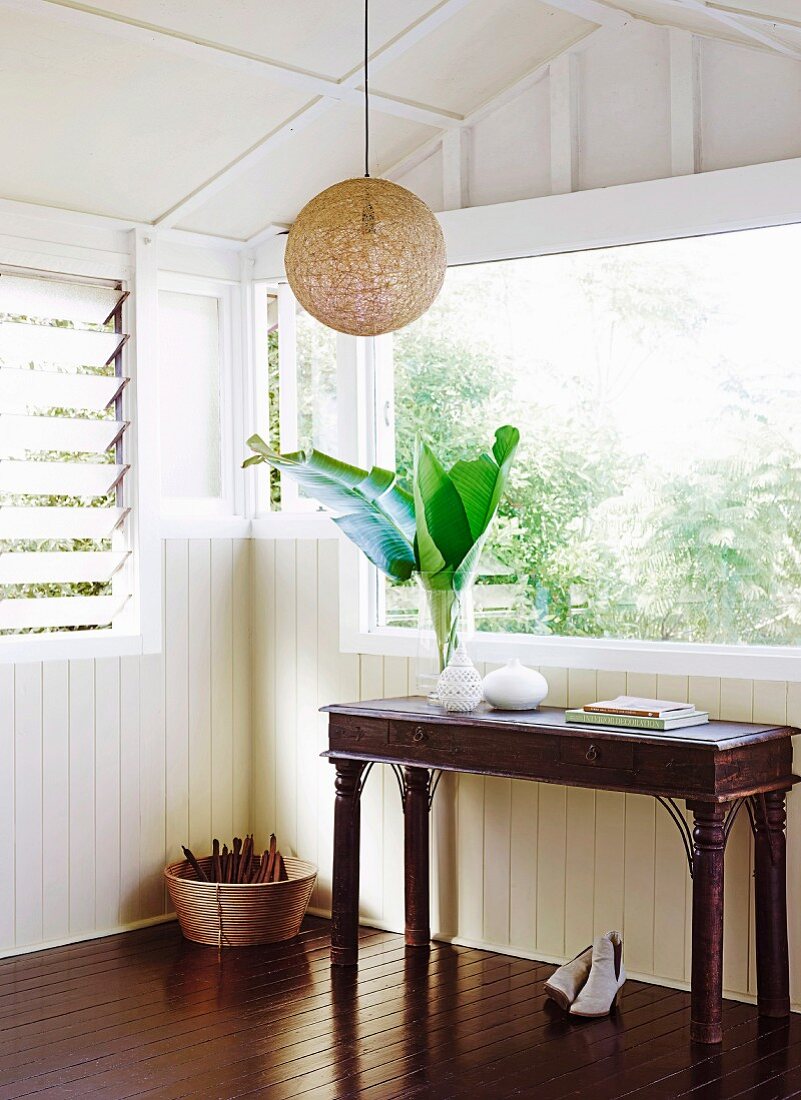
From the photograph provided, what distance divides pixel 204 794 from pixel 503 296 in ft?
7.53

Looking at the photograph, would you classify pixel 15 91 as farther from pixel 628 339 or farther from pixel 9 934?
pixel 9 934

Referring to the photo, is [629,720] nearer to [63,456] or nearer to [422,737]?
[422,737]

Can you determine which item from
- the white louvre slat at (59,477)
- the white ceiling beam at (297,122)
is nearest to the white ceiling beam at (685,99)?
the white ceiling beam at (297,122)

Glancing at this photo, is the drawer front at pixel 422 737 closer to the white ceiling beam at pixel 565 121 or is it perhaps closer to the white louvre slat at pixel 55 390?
the white louvre slat at pixel 55 390

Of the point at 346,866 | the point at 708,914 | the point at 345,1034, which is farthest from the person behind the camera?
the point at 346,866

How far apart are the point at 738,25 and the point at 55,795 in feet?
11.3

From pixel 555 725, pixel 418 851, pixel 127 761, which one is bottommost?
pixel 418 851

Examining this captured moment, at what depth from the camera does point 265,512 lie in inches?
221

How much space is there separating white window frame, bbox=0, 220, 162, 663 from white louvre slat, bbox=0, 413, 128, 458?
4.4 inches

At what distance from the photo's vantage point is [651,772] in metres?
3.82

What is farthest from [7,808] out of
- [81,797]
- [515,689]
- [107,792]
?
[515,689]

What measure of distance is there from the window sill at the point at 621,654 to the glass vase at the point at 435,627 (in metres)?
0.23

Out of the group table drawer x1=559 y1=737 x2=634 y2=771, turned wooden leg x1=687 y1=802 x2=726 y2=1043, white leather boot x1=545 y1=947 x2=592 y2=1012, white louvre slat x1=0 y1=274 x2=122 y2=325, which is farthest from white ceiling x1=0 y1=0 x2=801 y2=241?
white leather boot x1=545 y1=947 x2=592 y2=1012

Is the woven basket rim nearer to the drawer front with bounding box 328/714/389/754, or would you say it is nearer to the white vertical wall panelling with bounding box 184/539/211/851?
the white vertical wall panelling with bounding box 184/539/211/851
